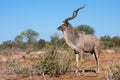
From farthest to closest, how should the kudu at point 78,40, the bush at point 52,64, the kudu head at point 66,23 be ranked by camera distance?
1. the kudu at point 78,40
2. the kudu head at point 66,23
3. the bush at point 52,64

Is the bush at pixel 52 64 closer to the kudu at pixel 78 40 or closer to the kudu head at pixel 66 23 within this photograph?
the kudu at pixel 78 40

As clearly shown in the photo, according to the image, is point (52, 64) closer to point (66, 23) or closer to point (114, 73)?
point (66, 23)

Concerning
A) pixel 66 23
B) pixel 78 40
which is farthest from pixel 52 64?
pixel 66 23

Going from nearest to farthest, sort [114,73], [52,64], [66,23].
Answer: [114,73], [52,64], [66,23]

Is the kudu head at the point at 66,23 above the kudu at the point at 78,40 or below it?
above

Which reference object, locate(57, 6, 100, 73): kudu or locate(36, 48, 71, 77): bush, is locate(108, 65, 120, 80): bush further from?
locate(57, 6, 100, 73): kudu

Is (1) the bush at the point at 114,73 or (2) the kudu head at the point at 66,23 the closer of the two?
(1) the bush at the point at 114,73

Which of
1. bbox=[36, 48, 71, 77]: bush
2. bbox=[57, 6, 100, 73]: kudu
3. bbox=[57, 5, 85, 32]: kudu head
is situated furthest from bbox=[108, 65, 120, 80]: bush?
bbox=[57, 5, 85, 32]: kudu head

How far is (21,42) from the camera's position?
Result: 3891 cm

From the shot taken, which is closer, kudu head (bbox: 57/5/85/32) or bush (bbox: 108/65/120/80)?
bush (bbox: 108/65/120/80)

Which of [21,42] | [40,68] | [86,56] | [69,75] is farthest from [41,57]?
[21,42]

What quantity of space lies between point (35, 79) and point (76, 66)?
2.32m

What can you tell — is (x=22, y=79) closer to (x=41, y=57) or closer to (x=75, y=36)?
(x=41, y=57)

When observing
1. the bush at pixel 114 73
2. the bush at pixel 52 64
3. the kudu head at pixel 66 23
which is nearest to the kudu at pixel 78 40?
the kudu head at pixel 66 23
